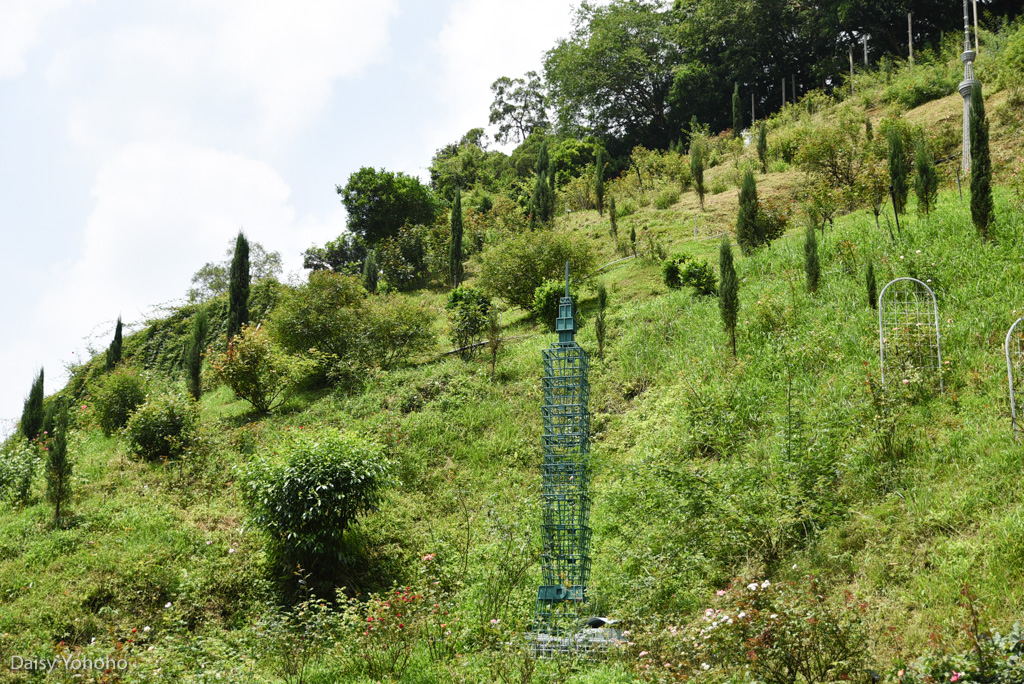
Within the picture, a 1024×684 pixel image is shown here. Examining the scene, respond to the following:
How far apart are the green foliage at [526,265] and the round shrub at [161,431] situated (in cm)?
707

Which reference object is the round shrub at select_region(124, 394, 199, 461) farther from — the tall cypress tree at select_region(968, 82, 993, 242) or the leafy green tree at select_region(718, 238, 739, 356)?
the tall cypress tree at select_region(968, 82, 993, 242)

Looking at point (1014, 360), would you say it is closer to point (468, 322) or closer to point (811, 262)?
point (811, 262)

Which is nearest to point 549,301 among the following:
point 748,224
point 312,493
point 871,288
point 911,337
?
point 748,224

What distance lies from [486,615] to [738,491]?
271 cm

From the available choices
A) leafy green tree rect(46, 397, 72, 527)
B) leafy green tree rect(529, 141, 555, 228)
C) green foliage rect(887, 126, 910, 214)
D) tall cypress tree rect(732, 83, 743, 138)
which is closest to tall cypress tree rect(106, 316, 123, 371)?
leafy green tree rect(46, 397, 72, 527)

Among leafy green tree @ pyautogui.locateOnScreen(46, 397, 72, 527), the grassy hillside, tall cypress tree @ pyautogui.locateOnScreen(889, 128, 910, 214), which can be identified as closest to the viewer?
the grassy hillside

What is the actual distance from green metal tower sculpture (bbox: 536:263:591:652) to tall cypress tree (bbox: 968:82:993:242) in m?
6.28

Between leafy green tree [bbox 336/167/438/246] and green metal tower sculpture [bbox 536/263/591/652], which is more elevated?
leafy green tree [bbox 336/167/438/246]

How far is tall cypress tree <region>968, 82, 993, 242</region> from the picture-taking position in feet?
29.2

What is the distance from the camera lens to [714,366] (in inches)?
376

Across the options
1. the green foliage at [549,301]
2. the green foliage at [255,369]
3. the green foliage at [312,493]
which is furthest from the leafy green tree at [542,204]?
the green foliage at [312,493]

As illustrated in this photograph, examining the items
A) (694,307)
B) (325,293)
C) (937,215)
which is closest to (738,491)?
(694,307)

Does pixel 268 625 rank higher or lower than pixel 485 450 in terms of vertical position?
lower

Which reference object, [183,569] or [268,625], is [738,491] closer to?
[268,625]
